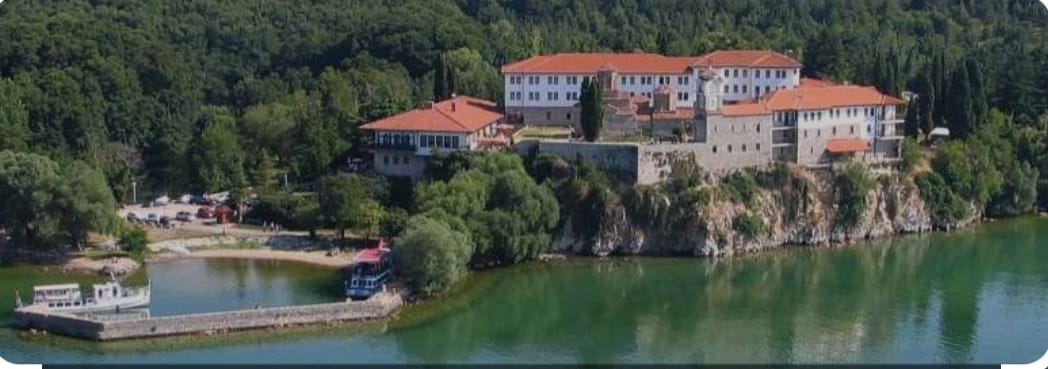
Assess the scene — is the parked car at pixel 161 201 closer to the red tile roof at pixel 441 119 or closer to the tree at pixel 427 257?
the red tile roof at pixel 441 119

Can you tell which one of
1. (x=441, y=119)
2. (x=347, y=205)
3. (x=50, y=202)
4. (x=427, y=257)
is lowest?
(x=427, y=257)

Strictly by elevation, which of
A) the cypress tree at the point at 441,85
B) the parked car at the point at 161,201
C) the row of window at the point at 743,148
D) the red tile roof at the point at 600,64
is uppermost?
the red tile roof at the point at 600,64

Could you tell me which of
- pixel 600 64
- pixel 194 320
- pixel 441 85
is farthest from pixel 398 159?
pixel 194 320

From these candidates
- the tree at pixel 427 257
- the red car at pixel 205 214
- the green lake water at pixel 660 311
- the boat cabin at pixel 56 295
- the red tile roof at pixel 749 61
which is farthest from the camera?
the red tile roof at pixel 749 61

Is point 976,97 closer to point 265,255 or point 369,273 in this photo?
point 369,273

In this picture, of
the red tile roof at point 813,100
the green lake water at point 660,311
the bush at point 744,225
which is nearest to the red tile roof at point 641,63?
the red tile roof at point 813,100

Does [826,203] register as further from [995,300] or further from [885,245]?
[995,300]

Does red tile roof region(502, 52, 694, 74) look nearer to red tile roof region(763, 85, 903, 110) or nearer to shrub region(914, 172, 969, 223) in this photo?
red tile roof region(763, 85, 903, 110)

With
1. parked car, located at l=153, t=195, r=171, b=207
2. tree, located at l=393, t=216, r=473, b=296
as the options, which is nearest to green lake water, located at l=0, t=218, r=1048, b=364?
tree, located at l=393, t=216, r=473, b=296
